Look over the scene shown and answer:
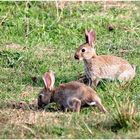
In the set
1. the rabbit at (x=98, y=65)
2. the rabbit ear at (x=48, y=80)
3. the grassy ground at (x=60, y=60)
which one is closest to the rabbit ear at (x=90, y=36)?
the rabbit at (x=98, y=65)

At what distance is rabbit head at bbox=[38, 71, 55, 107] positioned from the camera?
7.53 meters

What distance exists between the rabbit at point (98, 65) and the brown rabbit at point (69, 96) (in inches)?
43.6

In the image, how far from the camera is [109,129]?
259 inches

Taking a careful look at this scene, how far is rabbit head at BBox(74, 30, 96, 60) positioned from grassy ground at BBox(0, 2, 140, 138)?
0.97ft

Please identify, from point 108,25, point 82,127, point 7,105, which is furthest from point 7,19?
point 82,127

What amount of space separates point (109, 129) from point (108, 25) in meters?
4.83

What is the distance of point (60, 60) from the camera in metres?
9.62

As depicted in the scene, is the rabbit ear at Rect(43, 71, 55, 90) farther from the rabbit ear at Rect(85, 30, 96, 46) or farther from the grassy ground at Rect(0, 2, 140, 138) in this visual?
the rabbit ear at Rect(85, 30, 96, 46)

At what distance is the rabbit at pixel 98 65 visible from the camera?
8672 millimetres

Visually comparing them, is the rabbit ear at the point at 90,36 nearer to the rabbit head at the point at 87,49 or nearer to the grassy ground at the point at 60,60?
the rabbit head at the point at 87,49

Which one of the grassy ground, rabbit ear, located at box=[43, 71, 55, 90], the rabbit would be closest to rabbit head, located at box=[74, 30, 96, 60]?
the rabbit

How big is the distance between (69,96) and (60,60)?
232cm

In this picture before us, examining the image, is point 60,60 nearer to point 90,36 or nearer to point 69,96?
point 90,36

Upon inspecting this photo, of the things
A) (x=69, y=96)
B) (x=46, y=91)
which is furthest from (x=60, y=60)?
(x=69, y=96)
